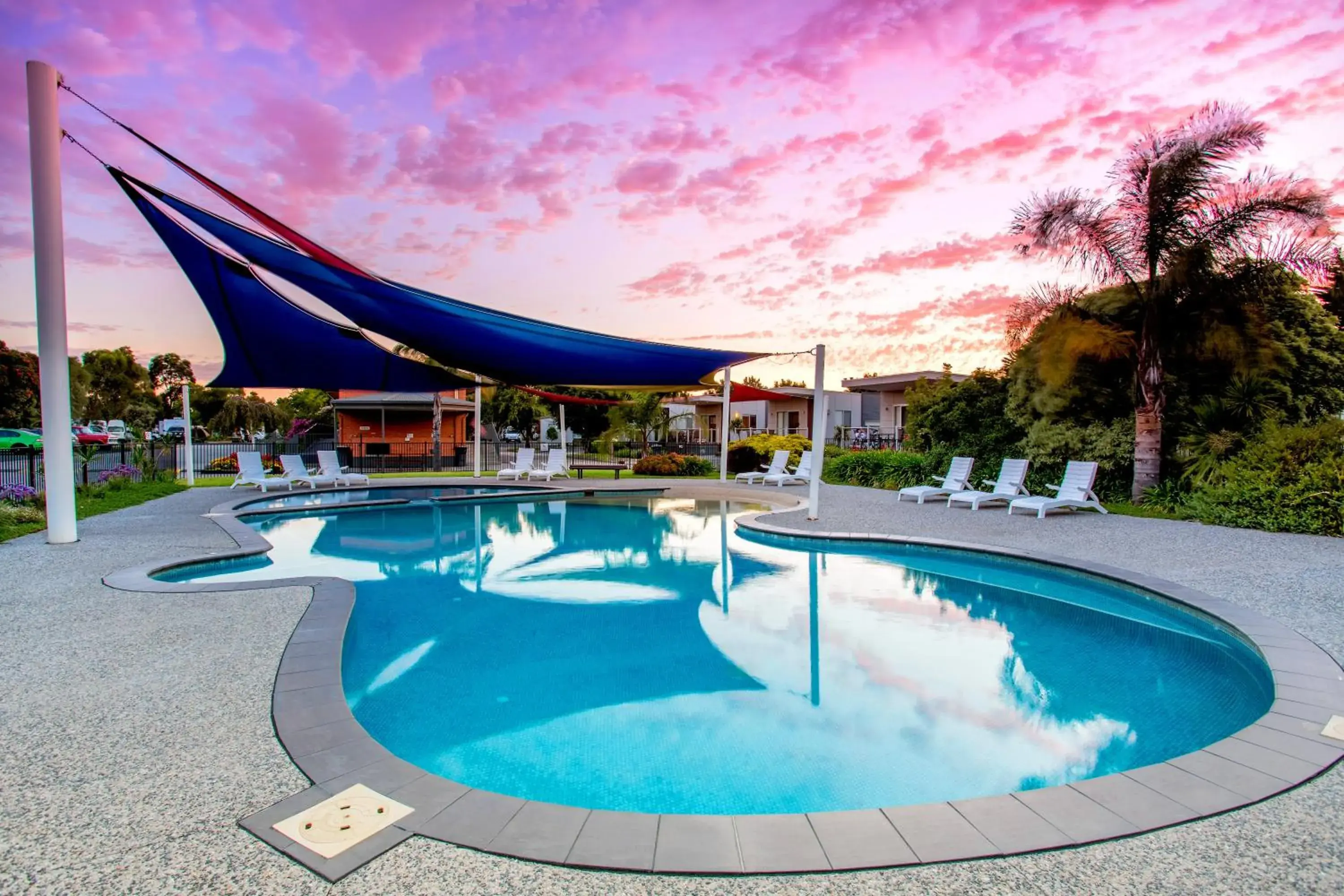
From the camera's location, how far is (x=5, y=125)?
7918 millimetres

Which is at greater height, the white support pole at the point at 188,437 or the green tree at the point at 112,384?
the green tree at the point at 112,384

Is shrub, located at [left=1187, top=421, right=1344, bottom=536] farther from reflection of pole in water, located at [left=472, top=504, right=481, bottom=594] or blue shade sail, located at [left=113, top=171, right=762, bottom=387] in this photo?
reflection of pole in water, located at [left=472, top=504, right=481, bottom=594]

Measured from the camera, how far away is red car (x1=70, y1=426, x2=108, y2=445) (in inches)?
886

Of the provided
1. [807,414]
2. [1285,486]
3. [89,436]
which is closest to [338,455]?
[89,436]

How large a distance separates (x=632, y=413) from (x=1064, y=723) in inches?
667

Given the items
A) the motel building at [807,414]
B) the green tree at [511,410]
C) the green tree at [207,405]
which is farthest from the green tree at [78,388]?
the motel building at [807,414]

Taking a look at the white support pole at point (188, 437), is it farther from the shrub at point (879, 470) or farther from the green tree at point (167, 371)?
the green tree at point (167, 371)

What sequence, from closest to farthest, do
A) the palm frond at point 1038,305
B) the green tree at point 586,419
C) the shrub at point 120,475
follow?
the palm frond at point 1038,305 → the shrub at point 120,475 → the green tree at point 586,419

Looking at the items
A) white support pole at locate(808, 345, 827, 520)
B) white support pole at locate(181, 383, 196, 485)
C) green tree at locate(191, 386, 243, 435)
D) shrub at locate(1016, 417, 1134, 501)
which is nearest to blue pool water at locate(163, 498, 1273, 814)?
white support pole at locate(808, 345, 827, 520)

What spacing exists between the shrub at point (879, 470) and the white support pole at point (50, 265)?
11.4 metres

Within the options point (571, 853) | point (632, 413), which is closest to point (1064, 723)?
point (571, 853)

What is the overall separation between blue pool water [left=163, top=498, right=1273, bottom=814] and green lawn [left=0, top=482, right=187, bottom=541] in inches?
115

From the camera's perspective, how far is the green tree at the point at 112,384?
45125 mm

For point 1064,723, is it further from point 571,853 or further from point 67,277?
point 67,277
